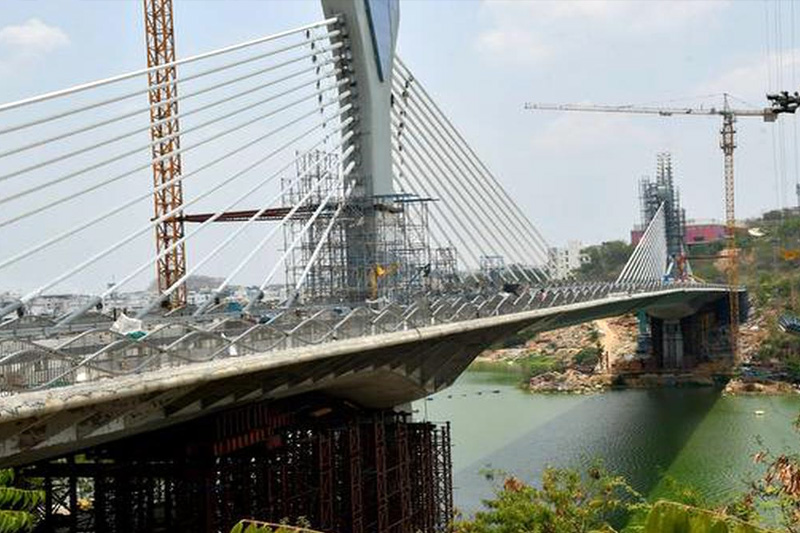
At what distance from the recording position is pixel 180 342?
11.9 metres

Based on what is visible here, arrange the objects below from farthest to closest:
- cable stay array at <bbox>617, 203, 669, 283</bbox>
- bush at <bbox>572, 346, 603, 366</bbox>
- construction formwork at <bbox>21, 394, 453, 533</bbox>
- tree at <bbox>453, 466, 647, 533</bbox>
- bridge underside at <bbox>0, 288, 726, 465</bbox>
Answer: bush at <bbox>572, 346, 603, 366</bbox>
cable stay array at <bbox>617, 203, 669, 283</bbox>
construction formwork at <bbox>21, 394, 453, 533</bbox>
tree at <bbox>453, 466, 647, 533</bbox>
bridge underside at <bbox>0, 288, 726, 465</bbox>

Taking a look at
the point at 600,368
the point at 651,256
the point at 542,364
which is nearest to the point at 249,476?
the point at 600,368

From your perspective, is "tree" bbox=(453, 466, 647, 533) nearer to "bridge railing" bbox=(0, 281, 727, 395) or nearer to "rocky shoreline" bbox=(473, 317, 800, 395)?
"bridge railing" bbox=(0, 281, 727, 395)

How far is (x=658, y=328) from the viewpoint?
6009 cm

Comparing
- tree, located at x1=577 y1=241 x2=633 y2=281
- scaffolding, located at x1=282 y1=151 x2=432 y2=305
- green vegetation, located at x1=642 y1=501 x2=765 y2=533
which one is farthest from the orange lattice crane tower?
tree, located at x1=577 y1=241 x2=633 y2=281

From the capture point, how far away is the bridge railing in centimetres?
944

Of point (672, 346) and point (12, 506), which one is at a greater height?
point (12, 506)

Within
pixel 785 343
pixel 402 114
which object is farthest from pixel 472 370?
pixel 402 114

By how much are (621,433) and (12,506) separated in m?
26.9

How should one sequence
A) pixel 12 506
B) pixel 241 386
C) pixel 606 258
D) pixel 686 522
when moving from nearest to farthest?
pixel 686 522, pixel 12 506, pixel 241 386, pixel 606 258

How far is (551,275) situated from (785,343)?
2032 centimetres

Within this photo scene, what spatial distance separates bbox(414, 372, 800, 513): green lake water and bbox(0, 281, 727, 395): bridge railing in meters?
8.59

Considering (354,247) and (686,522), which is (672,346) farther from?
(686,522)

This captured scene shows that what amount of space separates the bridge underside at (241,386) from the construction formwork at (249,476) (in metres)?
0.85
